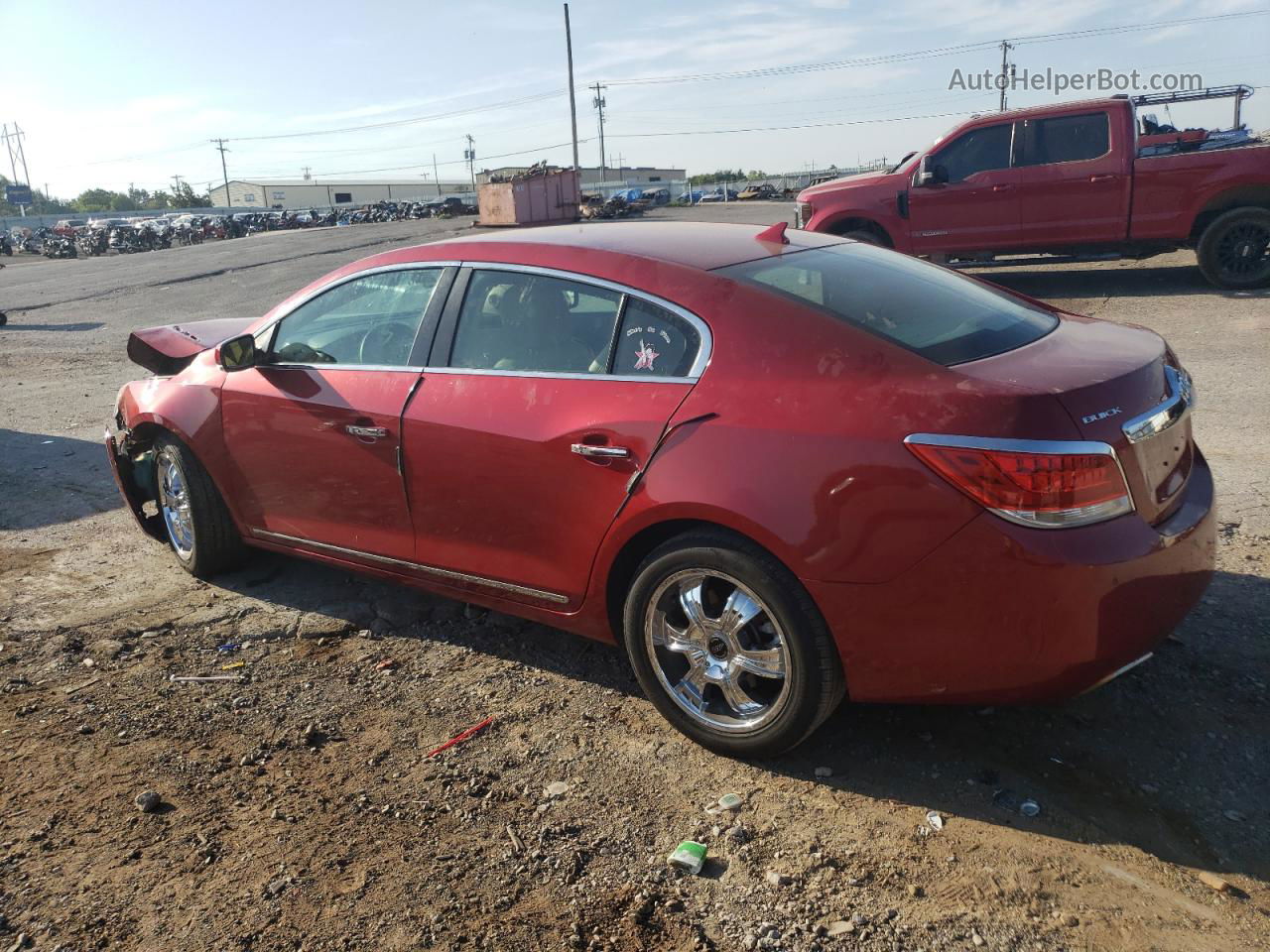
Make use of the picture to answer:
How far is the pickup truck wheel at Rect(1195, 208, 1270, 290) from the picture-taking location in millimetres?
11420

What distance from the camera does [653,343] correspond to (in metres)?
3.33

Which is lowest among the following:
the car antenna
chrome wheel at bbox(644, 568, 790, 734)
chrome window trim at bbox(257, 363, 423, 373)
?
chrome wheel at bbox(644, 568, 790, 734)

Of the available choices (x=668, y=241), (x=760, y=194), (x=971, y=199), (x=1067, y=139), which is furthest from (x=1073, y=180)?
(x=760, y=194)

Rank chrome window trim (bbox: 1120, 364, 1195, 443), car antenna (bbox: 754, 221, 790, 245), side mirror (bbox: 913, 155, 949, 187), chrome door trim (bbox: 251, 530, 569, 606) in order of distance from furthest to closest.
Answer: side mirror (bbox: 913, 155, 949, 187) < car antenna (bbox: 754, 221, 790, 245) < chrome door trim (bbox: 251, 530, 569, 606) < chrome window trim (bbox: 1120, 364, 1195, 443)

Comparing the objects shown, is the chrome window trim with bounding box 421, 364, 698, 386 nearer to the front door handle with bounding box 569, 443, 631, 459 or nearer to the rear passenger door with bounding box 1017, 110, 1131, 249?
the front door handle with bounding box 569, 443, 631, 459

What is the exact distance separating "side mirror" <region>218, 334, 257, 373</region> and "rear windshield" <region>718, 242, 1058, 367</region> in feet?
7.44

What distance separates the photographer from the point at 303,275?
2380 cm

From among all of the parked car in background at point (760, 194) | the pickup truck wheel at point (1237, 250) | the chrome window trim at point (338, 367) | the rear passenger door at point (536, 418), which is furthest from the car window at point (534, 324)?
the parked car in background at point (760, 194)

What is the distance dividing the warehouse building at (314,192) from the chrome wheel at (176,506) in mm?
129713

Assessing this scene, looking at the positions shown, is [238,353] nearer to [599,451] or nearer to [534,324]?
[534,324]

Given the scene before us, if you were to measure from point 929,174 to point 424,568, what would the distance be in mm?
10514

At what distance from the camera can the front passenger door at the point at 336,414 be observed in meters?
4.00

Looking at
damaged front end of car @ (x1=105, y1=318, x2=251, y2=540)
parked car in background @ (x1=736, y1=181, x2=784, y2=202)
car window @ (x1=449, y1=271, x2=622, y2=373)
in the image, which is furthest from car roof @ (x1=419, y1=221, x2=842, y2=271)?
parked car in background @ (x1=736, y1=181, x2=784, y2=202)

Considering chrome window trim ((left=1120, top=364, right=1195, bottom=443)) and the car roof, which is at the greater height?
the car roof
